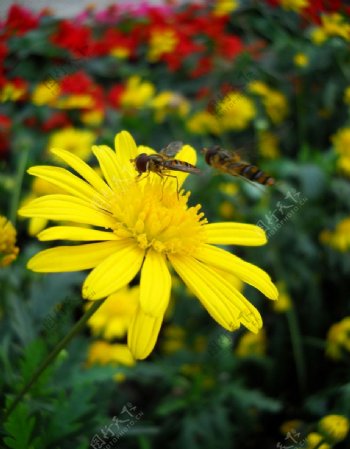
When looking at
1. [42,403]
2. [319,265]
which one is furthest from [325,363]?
[42,403]

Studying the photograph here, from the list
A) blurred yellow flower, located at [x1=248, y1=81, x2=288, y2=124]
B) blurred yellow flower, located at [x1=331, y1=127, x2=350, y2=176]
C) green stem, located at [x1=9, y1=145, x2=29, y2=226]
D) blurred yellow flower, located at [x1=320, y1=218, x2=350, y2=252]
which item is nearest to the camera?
green stem, located at [x1=9, y1=145, x2=29, y2=226]

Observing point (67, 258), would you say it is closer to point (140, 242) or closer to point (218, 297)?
point (140, 242)

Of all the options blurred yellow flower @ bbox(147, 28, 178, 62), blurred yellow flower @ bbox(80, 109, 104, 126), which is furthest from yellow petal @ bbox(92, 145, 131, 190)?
blurred yellow flower @ bbox(147, 28, 178, 62)

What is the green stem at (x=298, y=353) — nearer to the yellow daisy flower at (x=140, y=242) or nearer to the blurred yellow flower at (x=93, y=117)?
the yellow daisy flower at (x=140, y=242)

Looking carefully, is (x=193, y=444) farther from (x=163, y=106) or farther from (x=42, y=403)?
(x=163, y=106)

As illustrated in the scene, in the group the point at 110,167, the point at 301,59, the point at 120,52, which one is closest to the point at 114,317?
the point at 110,167

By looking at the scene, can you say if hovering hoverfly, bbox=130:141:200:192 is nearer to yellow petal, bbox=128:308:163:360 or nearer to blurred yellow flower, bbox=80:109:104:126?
yellow petal, bbox=128:308:163:360
